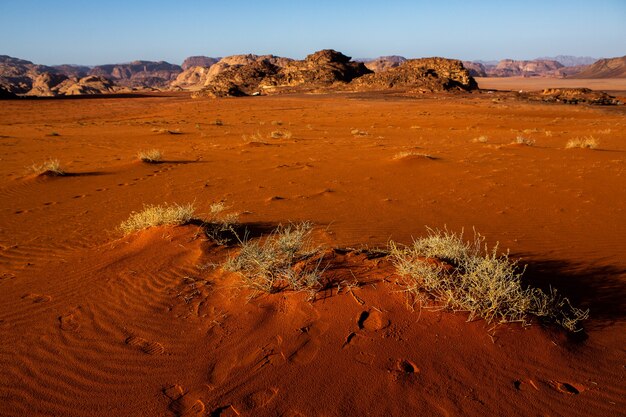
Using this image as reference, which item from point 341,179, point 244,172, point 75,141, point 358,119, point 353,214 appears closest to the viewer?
point 353,214

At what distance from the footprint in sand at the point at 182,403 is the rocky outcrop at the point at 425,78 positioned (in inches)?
1955

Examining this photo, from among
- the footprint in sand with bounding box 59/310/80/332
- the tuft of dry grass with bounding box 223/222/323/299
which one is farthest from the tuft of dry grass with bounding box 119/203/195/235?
the footprint in sand with bounding box 59/310/80/332

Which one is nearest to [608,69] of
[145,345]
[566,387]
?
[566,387]

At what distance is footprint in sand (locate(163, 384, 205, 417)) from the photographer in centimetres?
259

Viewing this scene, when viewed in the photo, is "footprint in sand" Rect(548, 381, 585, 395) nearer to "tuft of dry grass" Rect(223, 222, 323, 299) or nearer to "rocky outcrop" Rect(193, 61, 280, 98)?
"tuft of dry grass" Rect(223, 222, 323, 299)

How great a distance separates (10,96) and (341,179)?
53.7 meters

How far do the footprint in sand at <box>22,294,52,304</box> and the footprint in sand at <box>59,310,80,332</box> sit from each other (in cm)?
45

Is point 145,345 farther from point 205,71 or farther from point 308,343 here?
point 205,71

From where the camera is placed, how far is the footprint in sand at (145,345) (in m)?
3.18

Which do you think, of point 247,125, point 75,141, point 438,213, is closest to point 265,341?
point 438,213

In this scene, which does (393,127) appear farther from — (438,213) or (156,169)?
(438,213)

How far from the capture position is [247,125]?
901 inches

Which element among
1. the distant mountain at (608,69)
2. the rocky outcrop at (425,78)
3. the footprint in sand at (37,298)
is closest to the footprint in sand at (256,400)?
the footprint in sand at (37,298)

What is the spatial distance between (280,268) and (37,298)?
2.30 m
